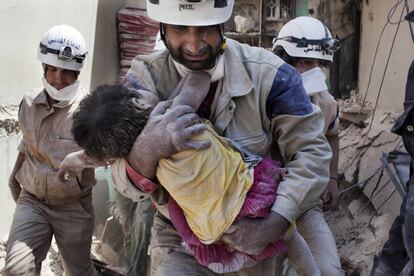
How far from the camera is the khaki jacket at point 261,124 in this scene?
9.03 ft

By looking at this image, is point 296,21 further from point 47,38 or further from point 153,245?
point 153,245

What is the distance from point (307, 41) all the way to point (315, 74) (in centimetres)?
41

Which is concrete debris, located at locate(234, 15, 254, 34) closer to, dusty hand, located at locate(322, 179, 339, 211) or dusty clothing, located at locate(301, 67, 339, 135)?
dusty clothing, located at locate(301, 67, 339, 135)

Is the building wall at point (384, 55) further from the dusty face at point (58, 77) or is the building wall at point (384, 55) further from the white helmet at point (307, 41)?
the dusty face at point (58, 77)

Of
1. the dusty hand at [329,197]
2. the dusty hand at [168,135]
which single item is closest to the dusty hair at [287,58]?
the dusty hand at [329,197]

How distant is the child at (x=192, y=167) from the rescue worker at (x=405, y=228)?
50.7 inches

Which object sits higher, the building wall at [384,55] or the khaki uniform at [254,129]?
the khaki uniform at [254,129]

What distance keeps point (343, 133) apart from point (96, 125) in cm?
487

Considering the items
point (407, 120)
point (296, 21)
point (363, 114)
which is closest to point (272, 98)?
point (407, 120)

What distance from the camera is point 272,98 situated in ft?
9.25

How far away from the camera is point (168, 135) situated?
248cm

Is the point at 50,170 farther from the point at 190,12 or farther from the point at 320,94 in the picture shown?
the point at 190,12

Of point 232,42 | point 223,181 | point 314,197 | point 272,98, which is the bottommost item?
point 314,197

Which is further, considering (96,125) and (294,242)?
(294,242)
